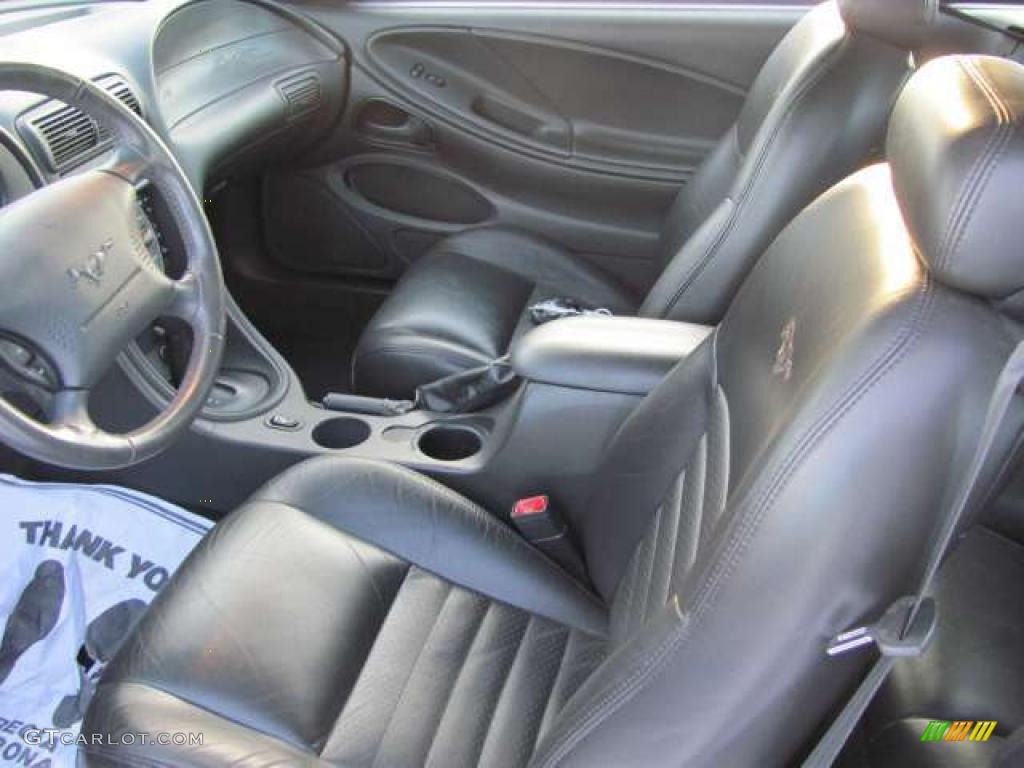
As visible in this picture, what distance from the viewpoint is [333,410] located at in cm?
158

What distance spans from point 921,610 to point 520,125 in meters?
1.57

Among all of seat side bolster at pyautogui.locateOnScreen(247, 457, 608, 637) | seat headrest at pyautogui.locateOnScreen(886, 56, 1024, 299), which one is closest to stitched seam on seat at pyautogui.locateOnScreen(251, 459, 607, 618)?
seat side bolster at pyautogui.locateOnScreen(247, 457, 608, 637)

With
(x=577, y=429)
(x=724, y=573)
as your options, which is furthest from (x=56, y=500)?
(x=724, y=573)

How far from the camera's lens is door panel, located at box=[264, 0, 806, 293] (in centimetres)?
199

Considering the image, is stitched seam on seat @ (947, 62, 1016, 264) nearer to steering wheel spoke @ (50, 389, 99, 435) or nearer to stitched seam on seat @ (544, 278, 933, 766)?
stitched seam on seat @ (544, 278, 933, 766)

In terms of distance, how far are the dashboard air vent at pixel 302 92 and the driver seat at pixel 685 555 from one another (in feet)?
3.00

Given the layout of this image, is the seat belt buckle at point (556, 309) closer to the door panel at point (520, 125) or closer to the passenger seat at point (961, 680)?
the door panel at point (520, 125)

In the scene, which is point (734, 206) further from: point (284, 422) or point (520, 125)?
point (520, 125)

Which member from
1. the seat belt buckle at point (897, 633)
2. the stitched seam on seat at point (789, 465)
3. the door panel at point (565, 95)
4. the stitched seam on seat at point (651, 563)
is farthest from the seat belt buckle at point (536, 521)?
the door panel at point (565, 95)

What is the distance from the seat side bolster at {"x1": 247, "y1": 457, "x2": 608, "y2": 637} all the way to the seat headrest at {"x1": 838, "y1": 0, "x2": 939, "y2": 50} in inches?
31.3

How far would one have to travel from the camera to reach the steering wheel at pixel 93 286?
3.22 feet

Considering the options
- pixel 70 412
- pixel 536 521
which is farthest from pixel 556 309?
pixel 70 412

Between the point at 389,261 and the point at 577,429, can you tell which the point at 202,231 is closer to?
the point at 577,429

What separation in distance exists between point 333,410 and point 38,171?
1.76 ft
